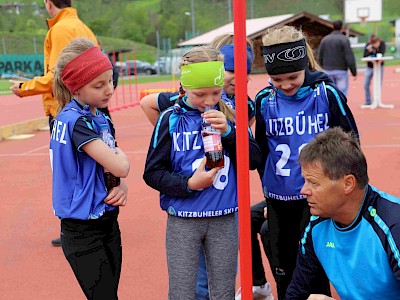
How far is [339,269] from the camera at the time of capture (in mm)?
2443

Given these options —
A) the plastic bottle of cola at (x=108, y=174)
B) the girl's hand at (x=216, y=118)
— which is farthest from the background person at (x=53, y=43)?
the girl's hand at (x=216, y=118)

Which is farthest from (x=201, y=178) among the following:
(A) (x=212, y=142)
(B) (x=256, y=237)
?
(B) (x=256, y=237)

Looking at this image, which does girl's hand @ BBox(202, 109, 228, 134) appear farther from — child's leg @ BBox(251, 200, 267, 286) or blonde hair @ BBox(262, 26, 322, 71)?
child's leg @ BBox(251, 200, 267, 286)

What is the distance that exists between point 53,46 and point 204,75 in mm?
2229

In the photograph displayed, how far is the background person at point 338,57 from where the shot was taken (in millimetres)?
12141

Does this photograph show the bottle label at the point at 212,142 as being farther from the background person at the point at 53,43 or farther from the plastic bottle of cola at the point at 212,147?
the background person at the point at 53,43

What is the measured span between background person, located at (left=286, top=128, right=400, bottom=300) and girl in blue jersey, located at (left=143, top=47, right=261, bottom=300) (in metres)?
0.56

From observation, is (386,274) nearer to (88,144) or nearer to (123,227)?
(88,144)

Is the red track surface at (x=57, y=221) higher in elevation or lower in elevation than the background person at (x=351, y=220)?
lower

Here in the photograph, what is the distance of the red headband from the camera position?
113 inches

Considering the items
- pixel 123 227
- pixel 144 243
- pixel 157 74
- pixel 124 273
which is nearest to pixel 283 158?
pixel 124 273

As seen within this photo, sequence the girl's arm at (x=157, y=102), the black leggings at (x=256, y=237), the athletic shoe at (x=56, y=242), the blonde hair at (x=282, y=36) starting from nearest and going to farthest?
the blonde hair at (x=282, y=36), the girl's arm at (x=157, y=102), the black leggings at (x=256, y=237), the athletic shoe at (x=56, y=242)

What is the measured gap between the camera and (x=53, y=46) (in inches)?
181

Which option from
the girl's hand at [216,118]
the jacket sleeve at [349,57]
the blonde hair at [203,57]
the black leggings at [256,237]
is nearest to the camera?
the girl's hand at [216,118]
